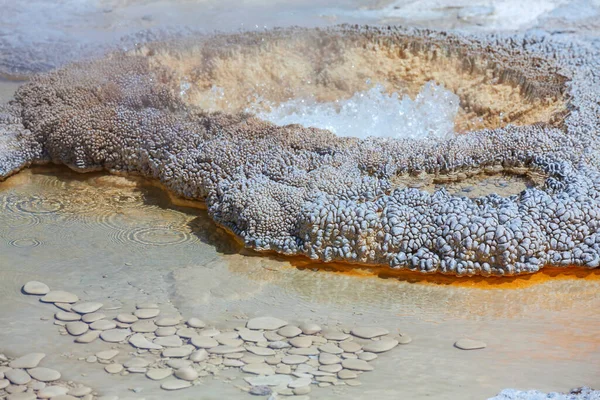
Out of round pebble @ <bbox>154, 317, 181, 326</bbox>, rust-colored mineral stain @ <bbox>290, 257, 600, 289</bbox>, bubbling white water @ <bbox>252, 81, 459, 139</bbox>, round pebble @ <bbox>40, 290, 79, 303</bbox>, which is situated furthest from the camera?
bubbling white water @ <bbox>252, 81, 459, 139</bbox>

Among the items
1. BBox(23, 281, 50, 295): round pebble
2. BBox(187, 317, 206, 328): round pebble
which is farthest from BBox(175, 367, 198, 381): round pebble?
BBox(23, 281, 50, 295): round pebble

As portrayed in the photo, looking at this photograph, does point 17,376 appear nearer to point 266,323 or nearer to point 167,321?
point 167,321

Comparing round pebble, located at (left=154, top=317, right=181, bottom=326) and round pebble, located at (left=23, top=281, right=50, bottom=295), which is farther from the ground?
round pebble, located at (left=23, top=281, right=50, bottom=295)

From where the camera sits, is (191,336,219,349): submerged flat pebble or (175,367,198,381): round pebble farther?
(191,336,219,349): submerged flat pebble

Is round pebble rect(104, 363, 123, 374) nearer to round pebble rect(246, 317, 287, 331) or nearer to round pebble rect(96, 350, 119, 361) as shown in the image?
round pebble rect(96, 350, 119, 361)

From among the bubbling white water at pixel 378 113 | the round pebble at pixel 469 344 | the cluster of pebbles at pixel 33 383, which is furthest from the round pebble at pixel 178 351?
the bubbling white water at pixel 378 113

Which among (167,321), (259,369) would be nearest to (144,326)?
(167,321)
